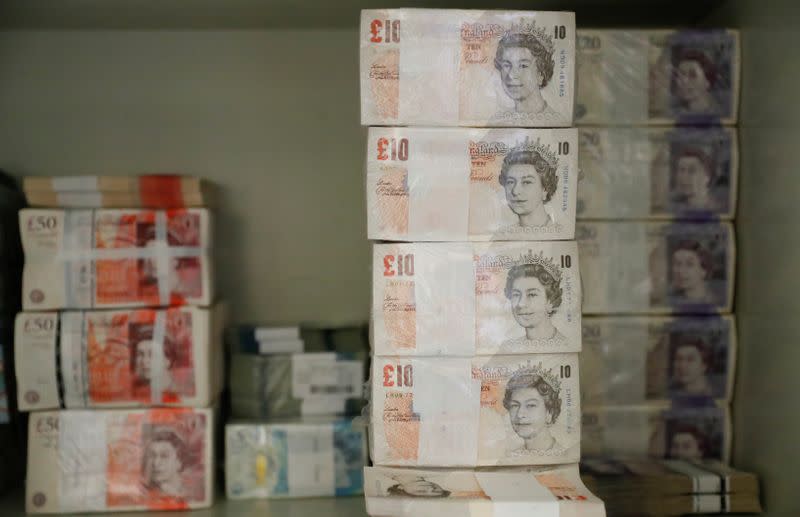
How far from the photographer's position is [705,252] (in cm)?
279

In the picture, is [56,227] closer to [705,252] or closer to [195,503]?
[195,503]

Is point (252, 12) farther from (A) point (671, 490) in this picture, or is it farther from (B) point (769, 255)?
(A) point (671, 490)

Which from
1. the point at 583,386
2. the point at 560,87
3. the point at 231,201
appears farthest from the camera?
the point at 231,201

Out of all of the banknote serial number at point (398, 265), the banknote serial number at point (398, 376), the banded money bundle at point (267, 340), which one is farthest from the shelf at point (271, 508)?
the banknote serial number at point (398, 265)

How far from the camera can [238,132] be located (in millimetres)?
3227

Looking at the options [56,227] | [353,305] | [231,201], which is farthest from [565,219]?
[56,227]

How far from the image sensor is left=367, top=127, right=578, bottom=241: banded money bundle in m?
2.18

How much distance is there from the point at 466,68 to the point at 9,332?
1.99m

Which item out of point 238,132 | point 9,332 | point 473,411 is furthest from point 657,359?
point 9,332

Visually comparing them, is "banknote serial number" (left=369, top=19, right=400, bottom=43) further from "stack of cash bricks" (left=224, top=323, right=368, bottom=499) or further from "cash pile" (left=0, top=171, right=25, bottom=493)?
"cash pile" (left=0, top=171, right=25, bottom=493)

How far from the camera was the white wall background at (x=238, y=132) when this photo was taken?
317 cm

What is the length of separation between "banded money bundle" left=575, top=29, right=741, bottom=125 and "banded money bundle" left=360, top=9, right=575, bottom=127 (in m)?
0.54

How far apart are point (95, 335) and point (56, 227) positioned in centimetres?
42

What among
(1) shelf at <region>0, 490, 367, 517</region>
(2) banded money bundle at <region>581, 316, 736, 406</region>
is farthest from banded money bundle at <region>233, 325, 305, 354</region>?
(2) banded money bundle at <region>581, 316, 736, 406</region>
